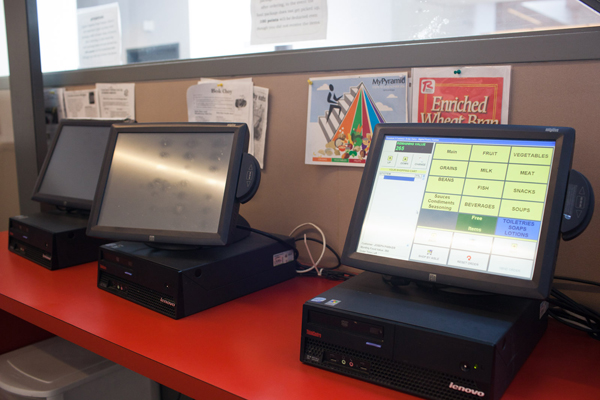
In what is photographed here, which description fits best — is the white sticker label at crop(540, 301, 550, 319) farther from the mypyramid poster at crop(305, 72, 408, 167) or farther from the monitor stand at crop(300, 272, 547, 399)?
the mypyramid poster at crop(305, 72, 408, 167)

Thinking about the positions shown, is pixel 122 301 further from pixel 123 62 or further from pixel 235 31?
pixel 123 62

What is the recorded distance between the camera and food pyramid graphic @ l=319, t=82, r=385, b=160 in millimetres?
1031

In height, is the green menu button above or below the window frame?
below

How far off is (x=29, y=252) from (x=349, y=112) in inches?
36.1

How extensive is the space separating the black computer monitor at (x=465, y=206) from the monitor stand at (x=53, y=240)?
761mm

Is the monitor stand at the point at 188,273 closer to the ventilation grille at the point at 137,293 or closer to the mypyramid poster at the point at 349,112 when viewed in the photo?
the ventilation grille at the point at 137,293

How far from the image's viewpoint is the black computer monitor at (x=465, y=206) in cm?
63

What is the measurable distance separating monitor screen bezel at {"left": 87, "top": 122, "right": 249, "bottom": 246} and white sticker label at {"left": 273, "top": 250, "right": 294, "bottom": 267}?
154 millimetres

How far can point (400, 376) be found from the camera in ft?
1.95

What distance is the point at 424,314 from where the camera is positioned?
24.2 inches

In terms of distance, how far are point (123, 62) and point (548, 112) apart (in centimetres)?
143

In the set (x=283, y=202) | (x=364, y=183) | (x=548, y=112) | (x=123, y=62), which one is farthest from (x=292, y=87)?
(x=123, y=62)

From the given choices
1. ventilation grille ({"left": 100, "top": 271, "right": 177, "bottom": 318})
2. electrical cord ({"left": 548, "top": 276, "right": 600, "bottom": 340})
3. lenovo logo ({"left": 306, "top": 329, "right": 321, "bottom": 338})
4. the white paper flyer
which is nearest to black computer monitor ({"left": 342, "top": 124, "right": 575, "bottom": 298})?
lenovo logo ({"left": 306, "top": 329, "right": 321, "bottom": 338})

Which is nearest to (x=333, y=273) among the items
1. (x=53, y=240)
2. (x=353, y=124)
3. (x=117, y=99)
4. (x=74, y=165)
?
(x=353, y=124)
